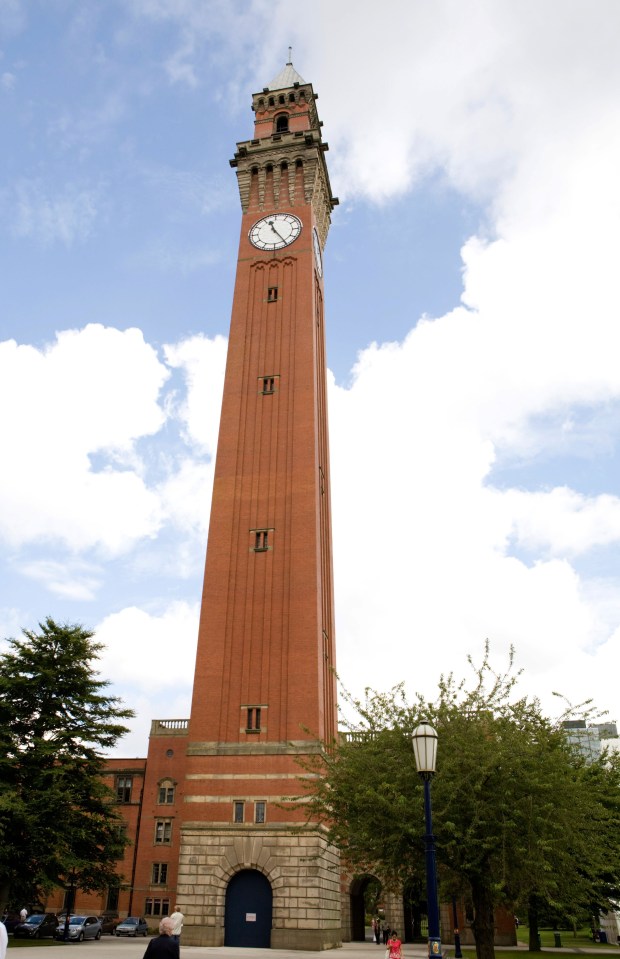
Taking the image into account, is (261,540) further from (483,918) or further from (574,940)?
(574,940)

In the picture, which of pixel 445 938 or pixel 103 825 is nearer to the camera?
pixel 103 825

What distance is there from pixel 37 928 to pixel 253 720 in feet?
53.2

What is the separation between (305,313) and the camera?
1960 inches

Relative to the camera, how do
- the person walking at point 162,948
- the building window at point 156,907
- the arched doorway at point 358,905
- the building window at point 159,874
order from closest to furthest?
1. the person walking at point 162,948
2. the arched doorway at point 358,905
3. the building window at point 156,907
4. the building window at point 159,874

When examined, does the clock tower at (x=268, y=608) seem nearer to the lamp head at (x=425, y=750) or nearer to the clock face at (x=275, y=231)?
the clock face at (x=275, y=231)

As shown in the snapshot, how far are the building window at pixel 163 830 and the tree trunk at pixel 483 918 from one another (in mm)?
38447

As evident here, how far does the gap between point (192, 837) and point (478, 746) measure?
841 inches

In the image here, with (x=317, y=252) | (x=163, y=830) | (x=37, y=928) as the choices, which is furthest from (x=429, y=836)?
(x=317, y=252)

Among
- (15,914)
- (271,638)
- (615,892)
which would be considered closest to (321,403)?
(271,638)

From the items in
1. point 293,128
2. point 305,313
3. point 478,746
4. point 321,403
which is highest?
point 293,128

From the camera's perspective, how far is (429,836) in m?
13.9

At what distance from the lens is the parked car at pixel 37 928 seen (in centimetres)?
3922

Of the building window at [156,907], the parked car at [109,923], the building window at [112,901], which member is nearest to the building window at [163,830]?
the building window at [156,907]

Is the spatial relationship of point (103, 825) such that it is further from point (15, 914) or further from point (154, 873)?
point (154, 873)
